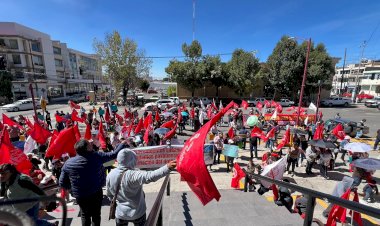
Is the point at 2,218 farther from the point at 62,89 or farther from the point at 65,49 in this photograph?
the point at 65,49

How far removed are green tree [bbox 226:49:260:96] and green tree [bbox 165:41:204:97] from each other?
17.1 ft

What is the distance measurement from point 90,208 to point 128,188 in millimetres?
1333

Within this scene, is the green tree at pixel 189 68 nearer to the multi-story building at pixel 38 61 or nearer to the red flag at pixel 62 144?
the multi-story building at pixel 38 61

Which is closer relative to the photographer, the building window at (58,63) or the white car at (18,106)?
the white car at (18,106)

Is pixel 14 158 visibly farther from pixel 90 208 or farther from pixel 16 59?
pixel 16 59

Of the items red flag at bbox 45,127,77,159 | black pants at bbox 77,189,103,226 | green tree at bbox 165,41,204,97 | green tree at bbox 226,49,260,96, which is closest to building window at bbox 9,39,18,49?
green tree at bbox 165,41,204,97

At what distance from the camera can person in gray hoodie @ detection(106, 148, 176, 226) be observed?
2.95m

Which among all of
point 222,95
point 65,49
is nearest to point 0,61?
point 222,95

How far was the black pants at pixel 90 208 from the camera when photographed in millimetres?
3749

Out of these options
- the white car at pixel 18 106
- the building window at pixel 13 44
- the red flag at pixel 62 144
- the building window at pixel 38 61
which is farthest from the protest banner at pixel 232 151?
the building window at pixel 38 61

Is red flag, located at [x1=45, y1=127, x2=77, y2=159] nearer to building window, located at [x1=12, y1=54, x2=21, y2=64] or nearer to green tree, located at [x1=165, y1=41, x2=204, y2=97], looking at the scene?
green tree, located at [x1=165, y1=41, x2=204, y2=97]

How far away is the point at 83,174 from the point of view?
3.65 m

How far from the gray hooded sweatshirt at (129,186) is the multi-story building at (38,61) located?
3550 cm

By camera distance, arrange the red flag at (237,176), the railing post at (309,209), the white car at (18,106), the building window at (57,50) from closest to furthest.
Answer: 1. the railing post at (309,209)
2. the red flag at (237,176)
3. the white car at (18,106)
4. the building window at (57,50)
